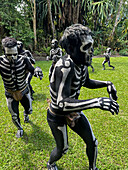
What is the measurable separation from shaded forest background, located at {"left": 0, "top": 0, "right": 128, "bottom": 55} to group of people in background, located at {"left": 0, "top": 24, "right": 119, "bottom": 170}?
11059 mm

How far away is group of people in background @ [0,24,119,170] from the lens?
1446 millimetres

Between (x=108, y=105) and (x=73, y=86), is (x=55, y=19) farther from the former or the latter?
(x=108, y=105)

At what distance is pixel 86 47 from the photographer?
1.53 metres

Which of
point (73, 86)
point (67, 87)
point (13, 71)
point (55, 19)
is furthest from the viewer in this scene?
point (55, 19)

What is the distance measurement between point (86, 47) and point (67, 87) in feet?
1.60

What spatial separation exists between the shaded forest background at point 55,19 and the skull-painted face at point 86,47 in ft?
40.9

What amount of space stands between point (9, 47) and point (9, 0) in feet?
40.3

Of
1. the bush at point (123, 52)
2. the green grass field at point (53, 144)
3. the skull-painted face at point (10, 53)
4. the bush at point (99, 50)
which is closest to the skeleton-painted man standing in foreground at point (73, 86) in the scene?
the green grass field at point (53, 144)

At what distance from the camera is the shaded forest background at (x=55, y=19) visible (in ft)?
43.8

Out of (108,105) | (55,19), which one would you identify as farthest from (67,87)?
(55,19)

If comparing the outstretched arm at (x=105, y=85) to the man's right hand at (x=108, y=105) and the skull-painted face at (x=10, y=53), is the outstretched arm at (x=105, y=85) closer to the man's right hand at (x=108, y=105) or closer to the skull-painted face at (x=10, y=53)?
the man's right hand at (x=108, y=105)

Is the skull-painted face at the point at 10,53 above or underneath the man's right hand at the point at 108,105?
above

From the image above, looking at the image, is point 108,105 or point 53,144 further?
point 53,144

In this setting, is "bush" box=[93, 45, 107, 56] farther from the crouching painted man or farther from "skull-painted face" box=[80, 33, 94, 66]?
"skull-painted face" box=[80, 33, 94, 66]
